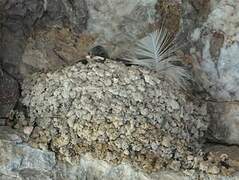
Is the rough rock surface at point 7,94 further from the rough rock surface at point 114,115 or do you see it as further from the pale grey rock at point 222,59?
the pale grey rock at point 222,59

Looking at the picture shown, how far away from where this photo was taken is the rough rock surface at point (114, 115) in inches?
155

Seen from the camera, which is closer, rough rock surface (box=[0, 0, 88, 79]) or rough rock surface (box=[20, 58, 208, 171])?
rough rock surface (box=[20, 58, 208, 171])

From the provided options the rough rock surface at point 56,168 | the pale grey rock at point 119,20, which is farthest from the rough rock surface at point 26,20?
the rough rock surface at point 56,168

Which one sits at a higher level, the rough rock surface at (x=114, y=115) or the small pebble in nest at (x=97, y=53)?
the small pebble in nest at (x=97, y=53)

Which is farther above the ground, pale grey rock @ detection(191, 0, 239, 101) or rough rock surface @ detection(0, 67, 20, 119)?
pale grey rock @ detection(191, 0, 239, 101)

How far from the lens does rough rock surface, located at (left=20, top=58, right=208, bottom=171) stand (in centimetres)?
394

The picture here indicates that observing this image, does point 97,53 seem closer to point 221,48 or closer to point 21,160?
point 221,48

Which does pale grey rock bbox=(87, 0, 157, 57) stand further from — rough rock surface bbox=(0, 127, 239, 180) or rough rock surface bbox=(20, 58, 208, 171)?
rough rock surface bbox=(0, 127, 239, 180)

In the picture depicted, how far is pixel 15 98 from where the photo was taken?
4277 millimetres

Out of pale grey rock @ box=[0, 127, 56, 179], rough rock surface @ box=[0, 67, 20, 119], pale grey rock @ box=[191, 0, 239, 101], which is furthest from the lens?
pale grey rock @ box=[191, 0, 239, 101]

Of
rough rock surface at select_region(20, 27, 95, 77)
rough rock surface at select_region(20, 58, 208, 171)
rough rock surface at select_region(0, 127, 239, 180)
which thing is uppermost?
rough rock surface at select_region(20, 27, 95, 77)

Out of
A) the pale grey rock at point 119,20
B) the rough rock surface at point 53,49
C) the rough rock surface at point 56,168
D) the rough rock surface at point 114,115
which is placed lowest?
the rough rock surface at point 56,168

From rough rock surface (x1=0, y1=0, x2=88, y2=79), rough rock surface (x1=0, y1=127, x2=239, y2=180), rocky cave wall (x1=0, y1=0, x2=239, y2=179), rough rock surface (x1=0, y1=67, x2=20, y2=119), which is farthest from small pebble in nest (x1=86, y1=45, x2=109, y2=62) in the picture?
rough rock surface (x1=0, y1=127, x2=239, y2=180)

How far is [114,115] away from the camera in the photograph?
A: 4.07 meters
